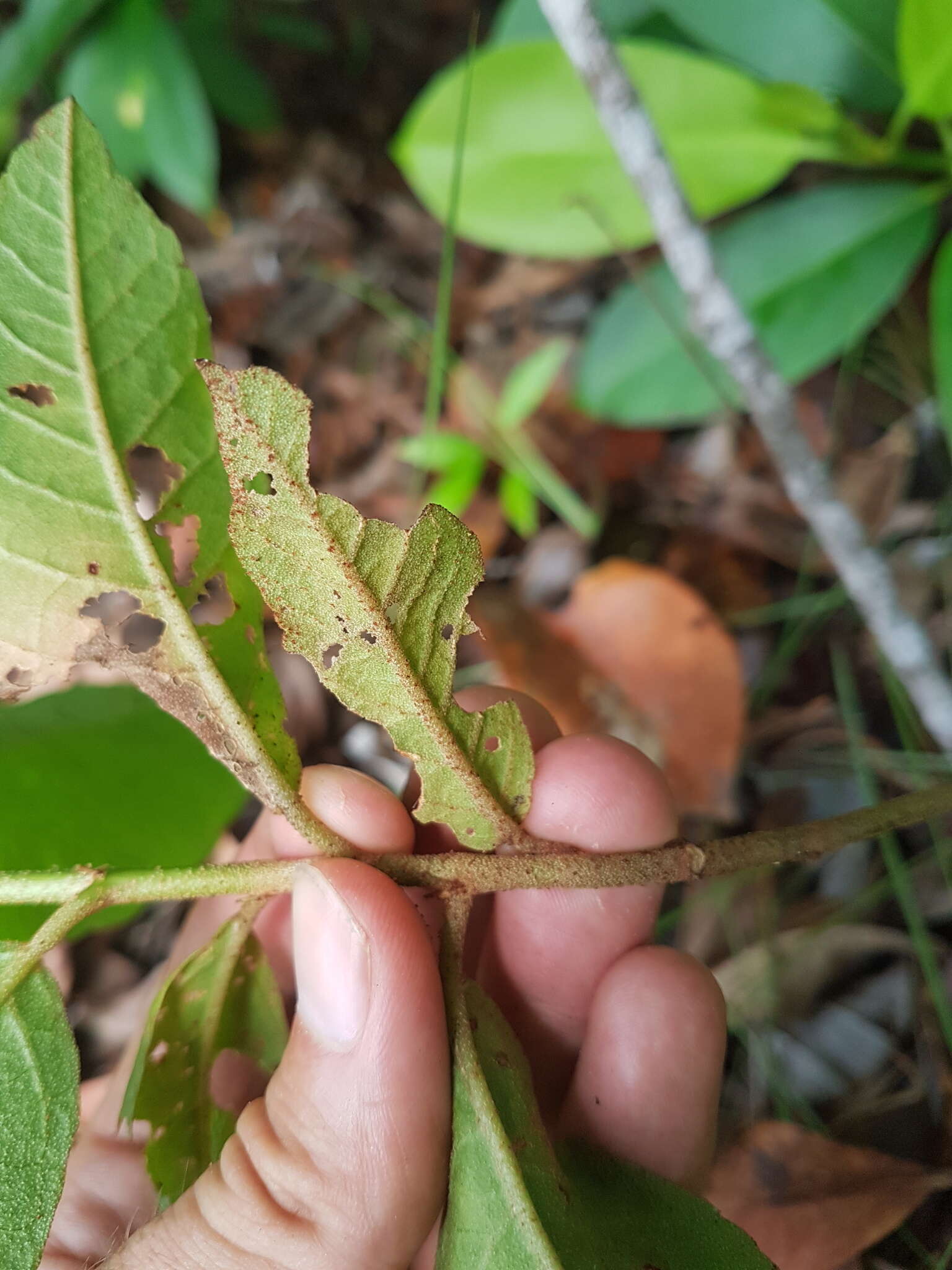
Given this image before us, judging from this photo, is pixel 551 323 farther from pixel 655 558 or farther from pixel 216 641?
pixel 216 641

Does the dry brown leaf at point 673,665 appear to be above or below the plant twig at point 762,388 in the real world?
below

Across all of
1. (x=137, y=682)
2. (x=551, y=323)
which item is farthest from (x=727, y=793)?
Answer: (x=551, y=323)

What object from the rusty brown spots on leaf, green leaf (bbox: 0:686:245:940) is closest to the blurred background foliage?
green leaf (bbox: 0:686:245:940)

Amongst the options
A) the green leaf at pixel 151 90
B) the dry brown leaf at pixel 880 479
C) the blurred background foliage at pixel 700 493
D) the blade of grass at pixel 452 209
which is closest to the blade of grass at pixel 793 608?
the blurred background foliage at pixel 700 493

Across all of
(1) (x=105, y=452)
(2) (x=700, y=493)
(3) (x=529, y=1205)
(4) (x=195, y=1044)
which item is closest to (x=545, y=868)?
(3) (x=529, y=1205)

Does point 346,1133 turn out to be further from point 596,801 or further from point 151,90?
point 151,90

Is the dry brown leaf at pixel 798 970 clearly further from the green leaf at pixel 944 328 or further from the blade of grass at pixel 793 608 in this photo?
the green leaf at pixel 944 328

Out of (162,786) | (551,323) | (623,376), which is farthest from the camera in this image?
(551,323)
